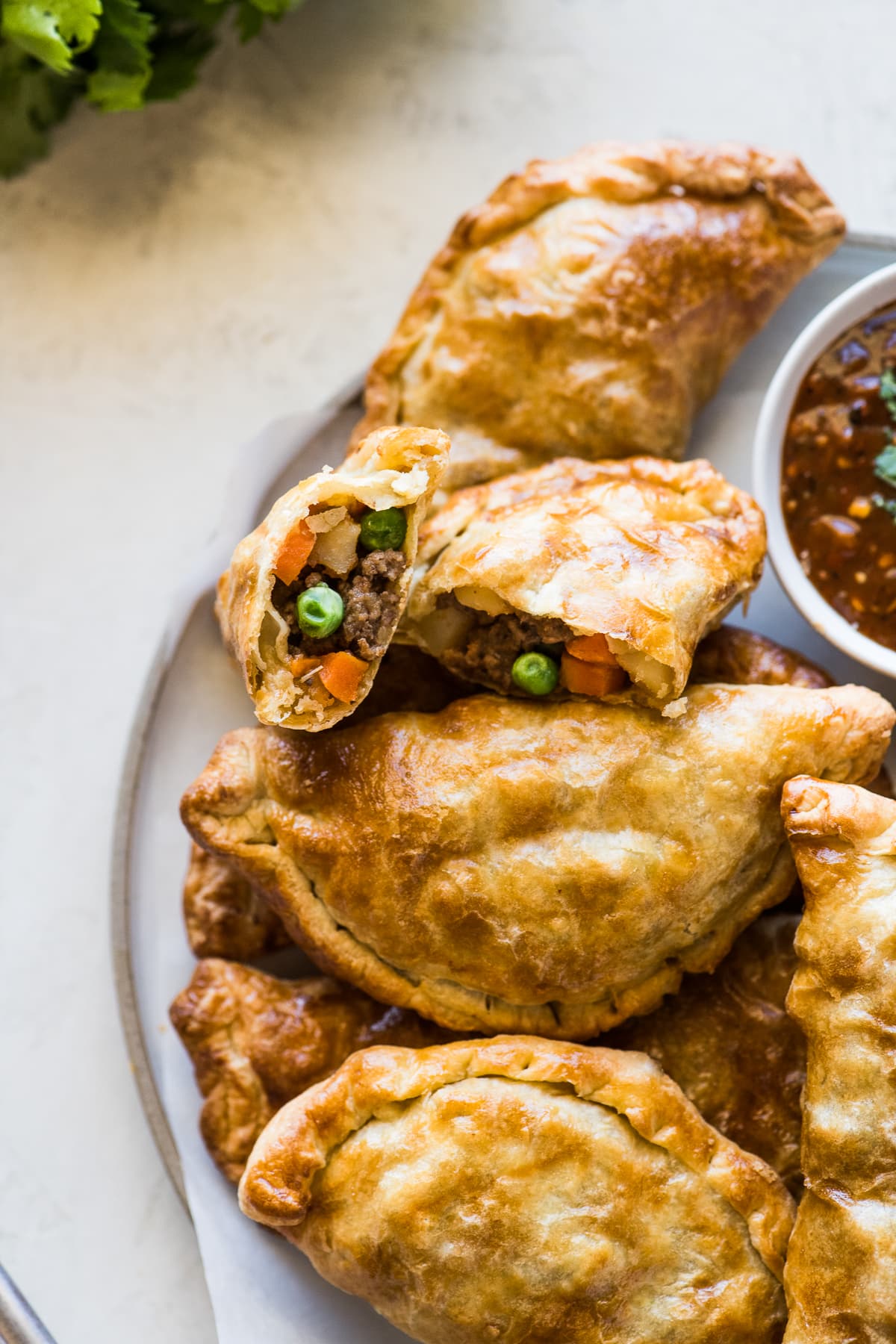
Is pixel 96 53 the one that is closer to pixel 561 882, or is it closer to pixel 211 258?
pixel 211 258

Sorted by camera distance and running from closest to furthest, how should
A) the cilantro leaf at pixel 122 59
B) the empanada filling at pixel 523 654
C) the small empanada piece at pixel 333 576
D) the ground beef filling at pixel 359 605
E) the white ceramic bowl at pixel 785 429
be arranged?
the small empanada piece at pixel 333 576 → the ground beef filling at pixel 359 605 → the empanada filling at pixel 523 654 → the white ceramic bowl at pixel 785 429 → the cilantro leaf at pixel 122 59

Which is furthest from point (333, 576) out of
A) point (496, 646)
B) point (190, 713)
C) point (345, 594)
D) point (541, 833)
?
point (190, 713)

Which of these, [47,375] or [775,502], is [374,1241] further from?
[47,375]

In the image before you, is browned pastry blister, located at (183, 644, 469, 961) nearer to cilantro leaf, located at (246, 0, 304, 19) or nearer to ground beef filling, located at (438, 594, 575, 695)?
ground beef filling, located at (438, 594, 575, 695)

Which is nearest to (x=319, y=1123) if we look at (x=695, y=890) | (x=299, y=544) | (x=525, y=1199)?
(x=525, y=1199)

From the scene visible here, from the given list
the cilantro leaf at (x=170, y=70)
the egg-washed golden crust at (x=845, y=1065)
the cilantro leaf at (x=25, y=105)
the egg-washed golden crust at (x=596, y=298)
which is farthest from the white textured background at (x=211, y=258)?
the egg-washed golden crust at (x=845, y=1065)

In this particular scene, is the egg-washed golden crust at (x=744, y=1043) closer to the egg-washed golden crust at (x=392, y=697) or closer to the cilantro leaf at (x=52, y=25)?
the egg-washed golden crust at (x=392, y=697)
